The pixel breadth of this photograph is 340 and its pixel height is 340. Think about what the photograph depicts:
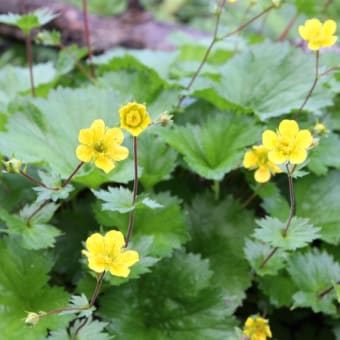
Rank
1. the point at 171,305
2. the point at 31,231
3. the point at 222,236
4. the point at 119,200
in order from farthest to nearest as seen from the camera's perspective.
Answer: the point at 222,236
the point at 171,305
the point at 31,231
the point at 119,200

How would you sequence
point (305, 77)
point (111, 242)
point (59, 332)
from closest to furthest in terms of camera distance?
point (111, 242) → point (59, 332) → point (305, 77)

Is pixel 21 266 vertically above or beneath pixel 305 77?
beneath

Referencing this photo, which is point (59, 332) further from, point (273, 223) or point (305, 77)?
point (305, 77)

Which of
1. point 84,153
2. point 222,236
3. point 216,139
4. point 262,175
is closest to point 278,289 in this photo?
point 222,236

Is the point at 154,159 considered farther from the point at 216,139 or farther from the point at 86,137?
the point at 86,137

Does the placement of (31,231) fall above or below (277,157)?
below

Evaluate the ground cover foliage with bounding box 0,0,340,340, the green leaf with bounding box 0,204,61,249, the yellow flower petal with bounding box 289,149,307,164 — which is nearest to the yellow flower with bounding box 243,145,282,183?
the ground cover foliage with bounding box 0,0,340,340

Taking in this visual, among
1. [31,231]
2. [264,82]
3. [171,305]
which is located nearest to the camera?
[31,231]

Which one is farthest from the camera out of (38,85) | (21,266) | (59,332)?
(38,85)

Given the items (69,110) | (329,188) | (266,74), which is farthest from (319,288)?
(69,110)
